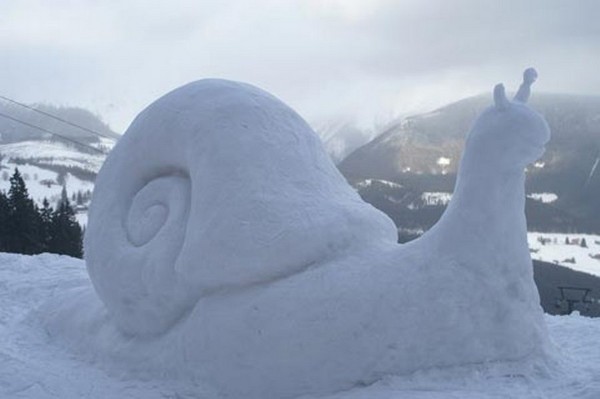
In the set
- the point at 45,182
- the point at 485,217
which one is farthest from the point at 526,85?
the point at 45,182

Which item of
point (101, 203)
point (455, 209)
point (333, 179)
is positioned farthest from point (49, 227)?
point (455, 209)

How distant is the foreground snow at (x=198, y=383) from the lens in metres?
5.32

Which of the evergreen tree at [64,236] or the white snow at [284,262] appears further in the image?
the evergreen tree at [64,236]

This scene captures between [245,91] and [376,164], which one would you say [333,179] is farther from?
[376,164]

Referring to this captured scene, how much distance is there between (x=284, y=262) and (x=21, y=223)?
20.7 meters

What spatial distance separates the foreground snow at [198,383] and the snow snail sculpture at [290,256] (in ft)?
0.50

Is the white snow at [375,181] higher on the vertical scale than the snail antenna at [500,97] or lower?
higher

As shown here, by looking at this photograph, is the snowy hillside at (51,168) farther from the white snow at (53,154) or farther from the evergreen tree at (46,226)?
the evergreen tree at (46,226)

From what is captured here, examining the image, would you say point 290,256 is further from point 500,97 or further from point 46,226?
point 46,226

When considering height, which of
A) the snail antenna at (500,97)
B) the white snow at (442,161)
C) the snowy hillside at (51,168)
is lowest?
the snail antenna at (500,97)

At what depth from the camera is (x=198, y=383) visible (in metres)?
6.34

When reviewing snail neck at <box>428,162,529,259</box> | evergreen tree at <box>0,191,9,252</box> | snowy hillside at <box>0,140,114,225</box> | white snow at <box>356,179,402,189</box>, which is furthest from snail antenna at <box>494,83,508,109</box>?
snowy hillside at <box>0,140,114,225</box>

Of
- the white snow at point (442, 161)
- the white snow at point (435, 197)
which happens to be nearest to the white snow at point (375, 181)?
the white snow at point (435, 197)

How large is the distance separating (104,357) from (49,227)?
20.3 meters
